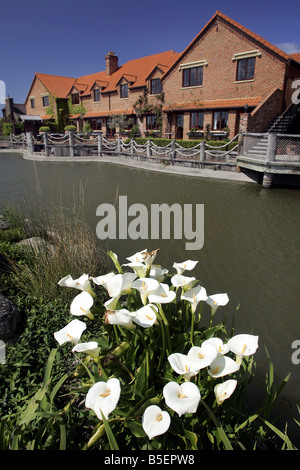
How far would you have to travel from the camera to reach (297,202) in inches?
436

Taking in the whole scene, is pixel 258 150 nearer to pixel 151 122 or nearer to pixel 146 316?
pixel 146 316

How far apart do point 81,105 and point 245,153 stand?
28043 millimetres

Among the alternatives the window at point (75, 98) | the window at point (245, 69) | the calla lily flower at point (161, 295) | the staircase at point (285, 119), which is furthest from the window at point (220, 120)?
the window at point (75, 98)

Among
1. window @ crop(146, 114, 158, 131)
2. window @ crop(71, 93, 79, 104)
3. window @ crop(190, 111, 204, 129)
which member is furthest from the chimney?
window @ crop(190, 111, 204, 129)

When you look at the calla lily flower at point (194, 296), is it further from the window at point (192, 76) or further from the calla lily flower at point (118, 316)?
the window at point (192, 76)

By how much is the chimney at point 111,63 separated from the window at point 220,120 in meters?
20.1

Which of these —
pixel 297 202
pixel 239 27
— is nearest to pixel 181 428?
pixel 297 202

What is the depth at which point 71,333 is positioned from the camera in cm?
189

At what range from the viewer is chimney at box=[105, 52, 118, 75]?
35.1 meters

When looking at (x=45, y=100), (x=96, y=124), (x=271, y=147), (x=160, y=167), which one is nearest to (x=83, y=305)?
(x=271, y=147)

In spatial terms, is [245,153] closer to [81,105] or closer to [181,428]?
[181,428]

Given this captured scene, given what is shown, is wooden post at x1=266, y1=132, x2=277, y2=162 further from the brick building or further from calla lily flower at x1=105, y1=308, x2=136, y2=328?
calla lily flower at x1=105, y1=308, x2=136, y2=328

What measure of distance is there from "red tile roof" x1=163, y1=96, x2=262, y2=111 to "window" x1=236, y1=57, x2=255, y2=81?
4.73 feet
